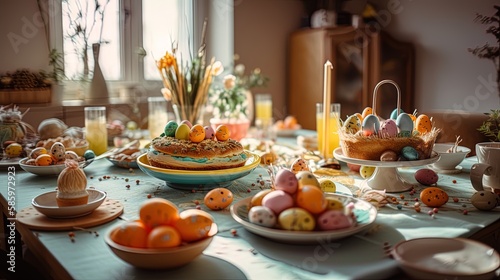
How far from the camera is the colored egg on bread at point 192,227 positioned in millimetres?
796

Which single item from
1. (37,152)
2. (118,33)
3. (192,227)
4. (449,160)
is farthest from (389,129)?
(118,33)

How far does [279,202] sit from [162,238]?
0.22 metres

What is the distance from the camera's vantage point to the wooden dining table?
788 mm

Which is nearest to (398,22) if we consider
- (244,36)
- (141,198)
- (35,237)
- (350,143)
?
(244,36)

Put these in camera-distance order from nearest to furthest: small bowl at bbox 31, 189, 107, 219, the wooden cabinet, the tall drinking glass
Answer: small bowl at bbox 31, 189, 107, 219, the tall drinking glass, the wooden cabinet

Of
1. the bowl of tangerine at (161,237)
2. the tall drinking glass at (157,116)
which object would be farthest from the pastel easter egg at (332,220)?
the tall drinking glass at (157,116)

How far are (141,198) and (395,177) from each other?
0.66 metres

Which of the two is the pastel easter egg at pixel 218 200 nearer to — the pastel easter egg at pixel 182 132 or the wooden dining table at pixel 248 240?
the wooden dining table at pixel 248 240

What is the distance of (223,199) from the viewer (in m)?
1.12

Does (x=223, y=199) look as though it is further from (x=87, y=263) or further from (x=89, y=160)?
(x=89, y=160)

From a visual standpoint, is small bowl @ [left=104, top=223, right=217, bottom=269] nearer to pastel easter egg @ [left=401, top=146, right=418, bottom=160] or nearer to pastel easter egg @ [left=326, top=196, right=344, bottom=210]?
pastel easter egg @ [left=326, top=196, right=344, bottom=210]

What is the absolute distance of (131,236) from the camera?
2.55ft

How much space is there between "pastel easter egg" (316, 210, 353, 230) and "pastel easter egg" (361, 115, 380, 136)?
1.43 feet

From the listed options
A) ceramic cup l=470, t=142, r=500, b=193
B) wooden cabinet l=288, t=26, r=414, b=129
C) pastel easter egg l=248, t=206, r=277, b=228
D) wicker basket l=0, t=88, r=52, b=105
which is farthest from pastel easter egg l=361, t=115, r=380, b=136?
wooden cabinet l=288, t=26, r=414, b=129
